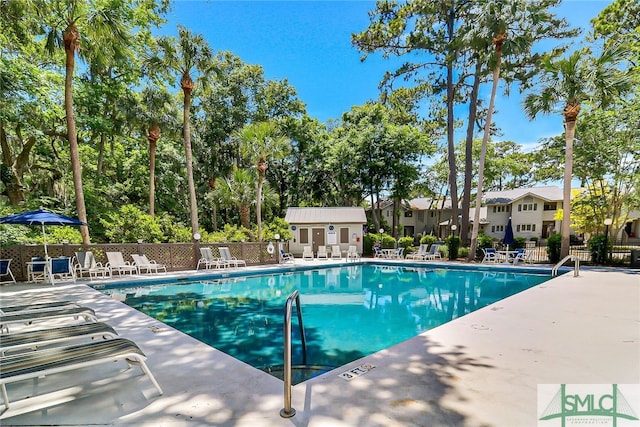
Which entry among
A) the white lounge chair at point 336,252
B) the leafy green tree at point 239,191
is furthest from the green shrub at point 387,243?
the leafy green tree at point 239,191

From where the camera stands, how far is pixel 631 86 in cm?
1201

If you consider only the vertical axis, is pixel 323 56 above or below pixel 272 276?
above

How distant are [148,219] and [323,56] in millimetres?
12035

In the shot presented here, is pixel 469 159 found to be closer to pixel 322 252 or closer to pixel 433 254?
pixel 433 254

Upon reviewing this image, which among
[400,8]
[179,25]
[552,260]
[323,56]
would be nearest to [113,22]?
[179,25]

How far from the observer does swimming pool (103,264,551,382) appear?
5.11 m

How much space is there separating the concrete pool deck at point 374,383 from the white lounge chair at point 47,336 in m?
0.39

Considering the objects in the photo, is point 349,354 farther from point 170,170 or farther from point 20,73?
point 170,170

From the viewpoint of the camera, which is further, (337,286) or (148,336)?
(337,286)

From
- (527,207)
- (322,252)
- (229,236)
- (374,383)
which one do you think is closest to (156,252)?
(229,236)

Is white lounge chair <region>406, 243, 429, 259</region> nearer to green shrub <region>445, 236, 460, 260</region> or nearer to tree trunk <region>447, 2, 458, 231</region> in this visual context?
green shrub <region>445, 236, 460, 260</region>

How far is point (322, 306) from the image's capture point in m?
8.03

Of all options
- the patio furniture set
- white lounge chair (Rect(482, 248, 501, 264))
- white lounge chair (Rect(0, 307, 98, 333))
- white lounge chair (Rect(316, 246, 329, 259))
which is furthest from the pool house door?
the patio furniture set

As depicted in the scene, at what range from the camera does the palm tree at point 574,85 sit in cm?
1202
